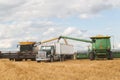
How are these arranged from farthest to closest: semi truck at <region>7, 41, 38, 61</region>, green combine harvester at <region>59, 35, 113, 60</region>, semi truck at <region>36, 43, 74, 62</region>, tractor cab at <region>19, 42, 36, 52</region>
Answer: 1. tractor cab at <region>19, 42, 36, 52</region>
2. semi truck at <region>7, 41, 38, 61</region>
3. green combine harvester at <region>59, 35, 113, 60</region>
4. semi truck at <region>36, 43, 74, 62</region>

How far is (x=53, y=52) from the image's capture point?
52750 millimetres

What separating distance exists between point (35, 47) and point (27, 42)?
198cm

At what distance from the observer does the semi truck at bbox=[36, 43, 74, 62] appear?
5034cm

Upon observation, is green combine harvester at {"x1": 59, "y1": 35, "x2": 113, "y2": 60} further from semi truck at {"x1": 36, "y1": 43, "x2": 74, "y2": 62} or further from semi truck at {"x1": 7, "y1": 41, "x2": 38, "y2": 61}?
semi truck at {"x1": 7, "y1": 41, "x2": 38, "y2": 61}

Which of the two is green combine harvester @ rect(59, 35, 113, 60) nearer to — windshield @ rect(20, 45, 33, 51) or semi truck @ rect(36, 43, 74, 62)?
semi truck @ rect(36, 43, 74, 62)

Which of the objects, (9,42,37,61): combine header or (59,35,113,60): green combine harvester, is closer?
(59,35,113,60): green combine harvester

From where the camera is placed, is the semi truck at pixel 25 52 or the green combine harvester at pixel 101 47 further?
the semi truck at pixel 25 52

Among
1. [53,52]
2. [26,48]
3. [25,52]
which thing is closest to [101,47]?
[53,52]

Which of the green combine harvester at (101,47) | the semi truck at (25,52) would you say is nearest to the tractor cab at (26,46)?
the semi truck at (25,52)

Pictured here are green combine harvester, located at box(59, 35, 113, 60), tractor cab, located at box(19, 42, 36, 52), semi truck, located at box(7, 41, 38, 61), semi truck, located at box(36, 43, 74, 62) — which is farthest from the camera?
tractor cab, located at box(19, 42, 36, 52)

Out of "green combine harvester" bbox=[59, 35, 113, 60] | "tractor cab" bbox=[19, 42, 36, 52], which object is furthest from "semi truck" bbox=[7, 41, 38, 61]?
"green combine harvester" bbox=[59, 35, 113, 60]

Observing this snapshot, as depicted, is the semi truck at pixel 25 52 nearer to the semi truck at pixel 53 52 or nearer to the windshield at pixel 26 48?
the windshield at pixel 26 48

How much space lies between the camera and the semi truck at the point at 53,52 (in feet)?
165

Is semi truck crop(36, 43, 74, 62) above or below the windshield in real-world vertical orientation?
below
